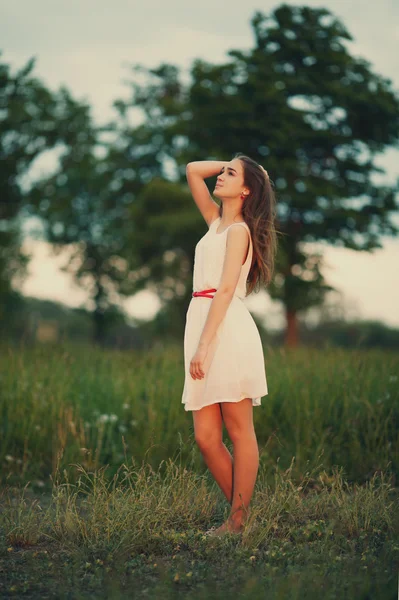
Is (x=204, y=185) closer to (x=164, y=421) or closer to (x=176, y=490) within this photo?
(x=176, y=490)

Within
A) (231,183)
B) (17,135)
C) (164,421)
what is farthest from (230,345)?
(17,135)

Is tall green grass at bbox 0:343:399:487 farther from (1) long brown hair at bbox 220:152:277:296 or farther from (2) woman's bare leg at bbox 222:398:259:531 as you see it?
(1) long brown hair at bbox 220:152:277:296

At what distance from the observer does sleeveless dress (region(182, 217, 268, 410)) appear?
4664 mm

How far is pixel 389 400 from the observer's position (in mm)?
7238

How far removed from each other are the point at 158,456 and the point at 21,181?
54.5 ft

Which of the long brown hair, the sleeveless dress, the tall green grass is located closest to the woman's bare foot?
the sleeveless dress

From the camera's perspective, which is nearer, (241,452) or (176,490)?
(241,452)

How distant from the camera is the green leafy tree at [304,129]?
22641 millimetres

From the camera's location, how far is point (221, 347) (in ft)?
15.5

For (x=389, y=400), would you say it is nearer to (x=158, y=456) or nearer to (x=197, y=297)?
(x=158, y=456)

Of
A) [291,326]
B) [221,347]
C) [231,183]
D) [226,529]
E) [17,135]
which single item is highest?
[17,135]

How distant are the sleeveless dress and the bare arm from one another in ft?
1.12

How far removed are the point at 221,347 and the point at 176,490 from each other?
1.30 meters

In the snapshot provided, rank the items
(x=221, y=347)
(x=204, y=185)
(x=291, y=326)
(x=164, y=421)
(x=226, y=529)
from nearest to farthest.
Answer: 1. (x=226, y=529)
2. (x=221, y=347)
3. (x=204, y=185)
4. (x=164, y=421)
5. (x=291, y=326)
